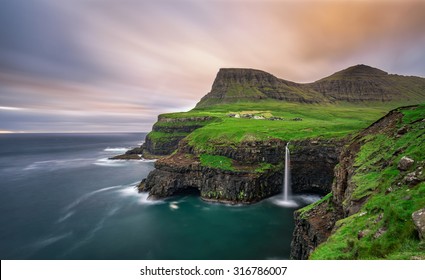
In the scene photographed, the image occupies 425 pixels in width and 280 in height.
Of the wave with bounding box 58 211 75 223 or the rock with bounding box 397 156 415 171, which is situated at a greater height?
the rock with bounding box 397 156 415 171

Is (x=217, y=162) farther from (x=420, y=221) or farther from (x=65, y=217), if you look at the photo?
(x=420, y=221)

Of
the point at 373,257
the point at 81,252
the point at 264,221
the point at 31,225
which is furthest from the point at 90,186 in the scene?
the point at 373,257

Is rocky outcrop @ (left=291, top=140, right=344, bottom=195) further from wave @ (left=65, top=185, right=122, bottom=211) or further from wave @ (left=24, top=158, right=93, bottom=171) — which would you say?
wave @ (left=24, top=158, right=93, bottom=171)

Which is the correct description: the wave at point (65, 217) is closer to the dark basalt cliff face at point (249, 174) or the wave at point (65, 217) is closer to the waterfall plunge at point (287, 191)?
the dark basalt cliff face at point (249, 174)

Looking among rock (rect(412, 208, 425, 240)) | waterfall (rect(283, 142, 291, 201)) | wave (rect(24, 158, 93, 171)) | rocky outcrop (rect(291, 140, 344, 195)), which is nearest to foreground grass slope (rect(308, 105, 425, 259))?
rock (rect(412, 208, 425, 240))

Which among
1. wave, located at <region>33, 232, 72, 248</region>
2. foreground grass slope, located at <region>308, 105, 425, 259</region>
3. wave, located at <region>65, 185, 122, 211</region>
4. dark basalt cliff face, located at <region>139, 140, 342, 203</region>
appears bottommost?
wave, located at <region>33, 232, 72, 248</region>

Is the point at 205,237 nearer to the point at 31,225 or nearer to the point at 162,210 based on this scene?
the point at 162,210

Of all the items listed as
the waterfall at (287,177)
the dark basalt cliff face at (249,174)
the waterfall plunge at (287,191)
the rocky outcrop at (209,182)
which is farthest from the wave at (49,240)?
the waterfall at (287,177)
